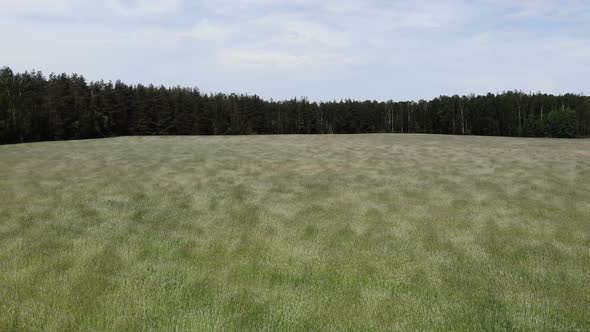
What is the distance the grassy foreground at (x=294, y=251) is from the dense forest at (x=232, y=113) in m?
50.5

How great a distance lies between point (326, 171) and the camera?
21484mm

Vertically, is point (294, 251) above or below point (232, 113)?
below

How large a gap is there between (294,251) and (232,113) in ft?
281

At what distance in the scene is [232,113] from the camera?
9369 cm

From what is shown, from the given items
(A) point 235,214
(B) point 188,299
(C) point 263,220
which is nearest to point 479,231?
(C) point 263,220

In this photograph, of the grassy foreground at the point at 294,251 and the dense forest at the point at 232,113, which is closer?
the grassy foreground at the point at 294,251

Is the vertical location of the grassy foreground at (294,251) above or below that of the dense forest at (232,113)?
below

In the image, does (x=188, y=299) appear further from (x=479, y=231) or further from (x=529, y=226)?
(x=529, y=226)

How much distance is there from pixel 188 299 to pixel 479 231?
8.58 metres

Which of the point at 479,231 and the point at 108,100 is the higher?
the point at 108,100

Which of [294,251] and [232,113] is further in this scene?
[232,113]

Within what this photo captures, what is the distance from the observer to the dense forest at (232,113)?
6284cm

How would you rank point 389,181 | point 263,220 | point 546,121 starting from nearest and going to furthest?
1. point 263,220
2. point 389,181
3. point 546,121

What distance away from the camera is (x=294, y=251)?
10602 mm
